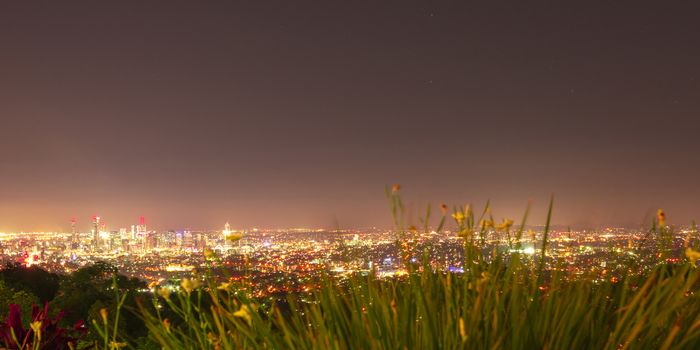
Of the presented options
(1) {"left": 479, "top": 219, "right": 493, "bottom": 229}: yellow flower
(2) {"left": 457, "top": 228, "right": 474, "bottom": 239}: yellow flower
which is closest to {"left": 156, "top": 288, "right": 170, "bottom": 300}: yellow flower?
(2) {"left": 457, "top": 228, "right": 474, "bottom": 239}: yellow flower

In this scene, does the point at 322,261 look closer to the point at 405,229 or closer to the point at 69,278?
the point at 405,229

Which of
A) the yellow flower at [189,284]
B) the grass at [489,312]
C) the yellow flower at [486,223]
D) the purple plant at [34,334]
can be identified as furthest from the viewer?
the purple plant at [34,334]

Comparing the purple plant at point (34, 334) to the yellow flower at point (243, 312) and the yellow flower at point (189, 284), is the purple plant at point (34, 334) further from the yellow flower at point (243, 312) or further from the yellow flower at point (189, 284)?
the yellow flower at point (243, 312)

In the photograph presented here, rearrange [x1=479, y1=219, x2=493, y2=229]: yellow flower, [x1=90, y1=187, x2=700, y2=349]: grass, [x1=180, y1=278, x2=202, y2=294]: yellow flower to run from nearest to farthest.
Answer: [x1=90, y1=187, x2=700, y2=349]: grass < [x1=180, y1=278, x2=202, y2=294]: yellow flower < [x1=479, y1=219, x2=493, y2=229]: yellow flower

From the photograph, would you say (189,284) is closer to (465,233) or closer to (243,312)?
(243,312)

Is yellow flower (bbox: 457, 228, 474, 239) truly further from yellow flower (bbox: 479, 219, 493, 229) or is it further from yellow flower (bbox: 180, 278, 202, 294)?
yellow flower (bbox: 180, 278, 202, 294)

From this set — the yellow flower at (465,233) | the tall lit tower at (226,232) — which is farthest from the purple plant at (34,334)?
the yellow flower at (465,233)

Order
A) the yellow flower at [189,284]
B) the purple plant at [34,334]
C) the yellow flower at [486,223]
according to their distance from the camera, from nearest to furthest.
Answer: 1. the yellow flower at [189,284]
2. the yellow flower at [486,223]
3. the purple plant at [34,334]

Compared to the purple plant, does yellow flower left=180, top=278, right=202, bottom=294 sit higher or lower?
higher

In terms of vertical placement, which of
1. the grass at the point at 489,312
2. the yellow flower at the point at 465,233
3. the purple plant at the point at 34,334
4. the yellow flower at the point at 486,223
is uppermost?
the yellow flower at the point at 486,223

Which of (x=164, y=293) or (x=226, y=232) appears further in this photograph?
(x=226, y=232)

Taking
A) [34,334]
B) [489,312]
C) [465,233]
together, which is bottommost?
[34,334]

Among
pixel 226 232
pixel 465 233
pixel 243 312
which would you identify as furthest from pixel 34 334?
pixel 465 233
